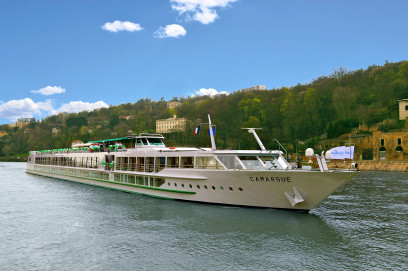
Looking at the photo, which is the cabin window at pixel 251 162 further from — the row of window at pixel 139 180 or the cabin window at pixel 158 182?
the cabin window at pixel 158 182

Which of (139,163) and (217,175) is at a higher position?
(139,163)

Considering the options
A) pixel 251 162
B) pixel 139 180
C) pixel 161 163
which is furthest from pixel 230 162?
pixel 139 180

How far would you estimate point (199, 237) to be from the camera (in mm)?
14273

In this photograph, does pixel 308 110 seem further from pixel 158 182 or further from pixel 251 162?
pixel 251 162

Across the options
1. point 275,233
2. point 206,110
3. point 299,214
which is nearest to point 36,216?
point 275,233

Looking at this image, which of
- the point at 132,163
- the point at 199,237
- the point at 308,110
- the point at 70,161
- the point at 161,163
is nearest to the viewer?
the point at 199,237

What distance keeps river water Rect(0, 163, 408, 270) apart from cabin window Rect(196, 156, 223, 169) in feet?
8.94

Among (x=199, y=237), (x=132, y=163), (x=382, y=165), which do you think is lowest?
(x=199, y=237)

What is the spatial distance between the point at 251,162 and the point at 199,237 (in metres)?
6.86

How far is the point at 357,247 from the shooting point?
12.8m

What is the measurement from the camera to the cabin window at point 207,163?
65.2ft

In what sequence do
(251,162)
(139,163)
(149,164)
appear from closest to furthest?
1. (251,162)
2. (149,164)
3. (139,163)

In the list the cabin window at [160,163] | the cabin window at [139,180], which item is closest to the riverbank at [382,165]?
the cabin window at [139,180]

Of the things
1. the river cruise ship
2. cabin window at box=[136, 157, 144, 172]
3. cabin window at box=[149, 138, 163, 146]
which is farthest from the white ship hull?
cabin window at box=[149, 138, 163, 146]
